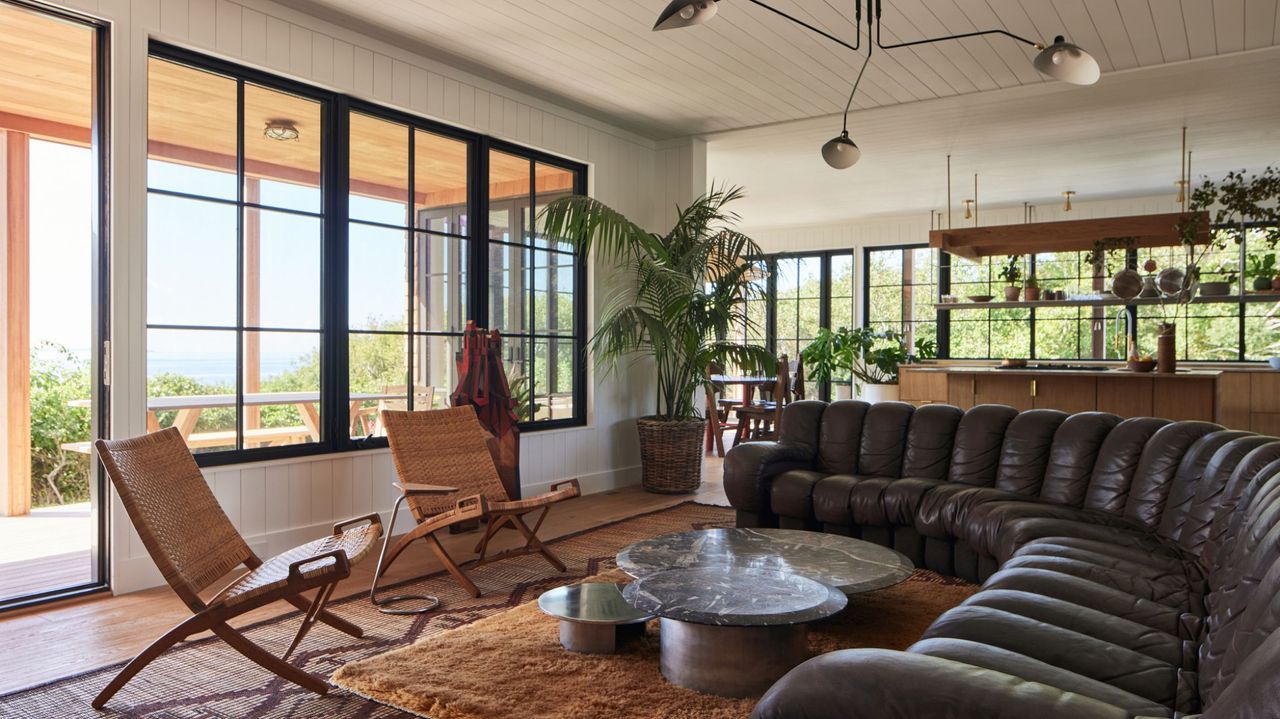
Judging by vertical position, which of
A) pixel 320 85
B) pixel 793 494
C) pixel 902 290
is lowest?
pixel 793 494

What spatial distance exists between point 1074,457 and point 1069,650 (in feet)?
7.16

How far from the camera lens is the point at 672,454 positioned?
6.32 meters

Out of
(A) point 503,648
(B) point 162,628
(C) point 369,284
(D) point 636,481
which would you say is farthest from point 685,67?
(B) point 162,628

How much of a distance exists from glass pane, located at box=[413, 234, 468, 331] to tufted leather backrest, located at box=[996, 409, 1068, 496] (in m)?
3.26

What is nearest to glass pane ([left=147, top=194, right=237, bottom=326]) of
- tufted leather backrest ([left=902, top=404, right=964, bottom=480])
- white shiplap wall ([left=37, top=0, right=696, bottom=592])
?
white shiplap wall ([left=37, top=0, right=696, bottom=592])

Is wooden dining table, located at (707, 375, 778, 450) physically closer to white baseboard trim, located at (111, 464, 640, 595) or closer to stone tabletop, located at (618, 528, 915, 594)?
white baseboard trim, located at (111, 464, 640, 595)

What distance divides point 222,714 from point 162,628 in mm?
1012

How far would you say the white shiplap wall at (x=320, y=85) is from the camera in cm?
375

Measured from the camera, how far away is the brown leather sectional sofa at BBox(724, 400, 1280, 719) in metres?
1.46

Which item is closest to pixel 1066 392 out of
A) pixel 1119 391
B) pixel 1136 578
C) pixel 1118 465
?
pixel 1119 391

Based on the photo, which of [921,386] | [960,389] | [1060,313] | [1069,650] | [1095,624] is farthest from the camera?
[1060,313]

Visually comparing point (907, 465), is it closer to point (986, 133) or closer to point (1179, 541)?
point (1179, 541)

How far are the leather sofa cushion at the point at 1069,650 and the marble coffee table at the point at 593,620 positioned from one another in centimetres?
110

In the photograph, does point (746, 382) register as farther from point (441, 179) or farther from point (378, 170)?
point (378, 170)
